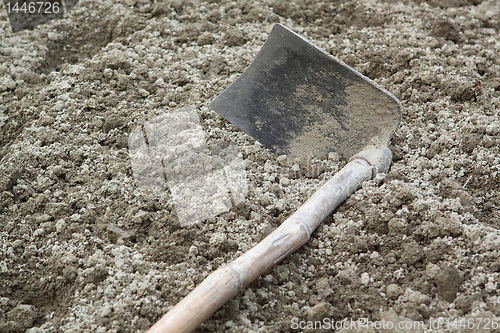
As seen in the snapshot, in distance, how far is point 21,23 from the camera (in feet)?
9.69

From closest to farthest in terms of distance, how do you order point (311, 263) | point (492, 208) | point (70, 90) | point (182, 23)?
1. point (311, 263)
2. point (492, 208)
3. point (70, 90)
4. point (182, 23)

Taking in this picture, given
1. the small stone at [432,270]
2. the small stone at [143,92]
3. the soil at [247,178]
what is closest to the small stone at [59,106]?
the soil at [247,178]

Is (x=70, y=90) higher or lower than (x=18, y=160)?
higher

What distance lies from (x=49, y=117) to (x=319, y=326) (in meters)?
1.88

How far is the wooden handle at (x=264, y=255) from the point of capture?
1.34m

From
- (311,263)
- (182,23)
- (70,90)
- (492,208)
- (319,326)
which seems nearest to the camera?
(319,326)

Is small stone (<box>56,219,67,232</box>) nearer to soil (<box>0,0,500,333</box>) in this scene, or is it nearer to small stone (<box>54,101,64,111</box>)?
soil (<box>0,0,500,333</box>)

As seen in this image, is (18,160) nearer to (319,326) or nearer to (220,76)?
(220,76)

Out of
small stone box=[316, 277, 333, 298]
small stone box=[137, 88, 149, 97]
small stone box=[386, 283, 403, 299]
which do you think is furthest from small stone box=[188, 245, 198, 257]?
small stone box=[137, 88, 149, 97]

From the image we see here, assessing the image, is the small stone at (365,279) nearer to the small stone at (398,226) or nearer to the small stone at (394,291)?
the small stone at (394,291)

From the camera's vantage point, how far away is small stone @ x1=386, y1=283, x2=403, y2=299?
1.54 metres

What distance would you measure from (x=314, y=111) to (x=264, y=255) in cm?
92

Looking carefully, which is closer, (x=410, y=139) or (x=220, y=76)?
(x=410, y=139)

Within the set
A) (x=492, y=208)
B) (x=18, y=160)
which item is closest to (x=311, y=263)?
(x=492, y=208)
